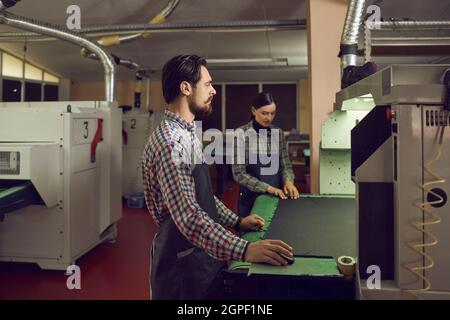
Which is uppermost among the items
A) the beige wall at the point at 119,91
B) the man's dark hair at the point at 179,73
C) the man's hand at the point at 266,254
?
the beige wall at the point at 119,91

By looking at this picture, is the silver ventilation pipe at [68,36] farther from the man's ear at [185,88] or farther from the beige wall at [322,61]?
the man's ear at [185,88]

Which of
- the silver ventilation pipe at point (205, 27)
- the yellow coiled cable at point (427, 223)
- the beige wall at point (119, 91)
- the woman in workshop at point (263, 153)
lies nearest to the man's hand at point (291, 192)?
the woman in workshop at point (263, 153)

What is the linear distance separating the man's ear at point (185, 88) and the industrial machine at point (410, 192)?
0.66 m

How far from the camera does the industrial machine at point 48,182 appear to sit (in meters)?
2.59

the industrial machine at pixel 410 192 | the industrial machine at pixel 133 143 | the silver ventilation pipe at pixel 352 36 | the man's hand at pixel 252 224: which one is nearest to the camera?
the industrial machine at pixel 410 192

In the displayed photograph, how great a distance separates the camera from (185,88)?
4.41ft

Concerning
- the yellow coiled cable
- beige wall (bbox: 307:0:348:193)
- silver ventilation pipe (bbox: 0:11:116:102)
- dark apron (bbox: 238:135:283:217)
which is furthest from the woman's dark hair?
the yellow coiled cable

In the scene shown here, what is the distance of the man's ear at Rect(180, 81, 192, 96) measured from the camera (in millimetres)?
1339

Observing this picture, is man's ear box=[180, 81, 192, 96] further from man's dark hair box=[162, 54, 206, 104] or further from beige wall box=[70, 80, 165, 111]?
beige wall box=[70, 80, 165, 111]

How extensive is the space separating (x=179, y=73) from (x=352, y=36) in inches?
42.4

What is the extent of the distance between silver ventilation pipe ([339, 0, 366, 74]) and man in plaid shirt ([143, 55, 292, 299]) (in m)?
0.89
